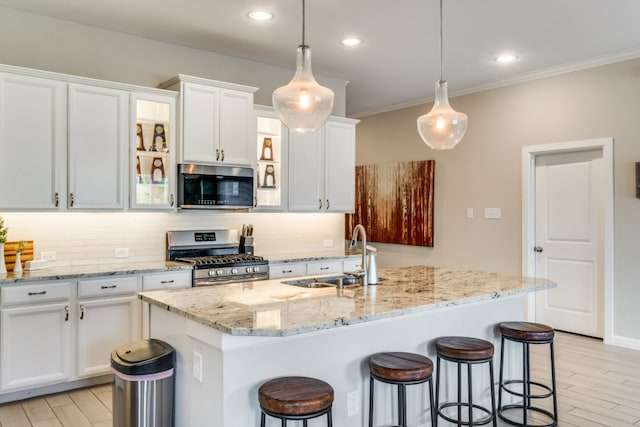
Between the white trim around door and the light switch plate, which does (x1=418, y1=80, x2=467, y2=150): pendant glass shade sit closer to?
the white trim around door

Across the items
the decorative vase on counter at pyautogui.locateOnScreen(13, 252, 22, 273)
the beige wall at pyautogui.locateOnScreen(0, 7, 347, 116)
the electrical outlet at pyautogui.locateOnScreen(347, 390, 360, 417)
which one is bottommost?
the electrical outlet at pyautogui.locateOnScreen(347, 390, 360, 417)

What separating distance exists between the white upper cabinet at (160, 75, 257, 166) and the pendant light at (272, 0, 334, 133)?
1.75 metres

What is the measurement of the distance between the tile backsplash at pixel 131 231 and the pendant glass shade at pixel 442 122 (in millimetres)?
2354

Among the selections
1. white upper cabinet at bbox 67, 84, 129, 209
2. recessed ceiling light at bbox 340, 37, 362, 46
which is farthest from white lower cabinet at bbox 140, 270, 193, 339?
recessed ceiling light at bbox 340, 37, 362, 46

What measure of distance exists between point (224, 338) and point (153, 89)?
2898mm

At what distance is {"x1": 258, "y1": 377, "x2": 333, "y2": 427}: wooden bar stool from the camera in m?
1.97

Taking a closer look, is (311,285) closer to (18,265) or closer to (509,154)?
(18,265)

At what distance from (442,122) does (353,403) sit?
1942 mm

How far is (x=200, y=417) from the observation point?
2.25 metres

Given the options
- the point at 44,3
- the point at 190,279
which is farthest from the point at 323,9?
the point at 190,279

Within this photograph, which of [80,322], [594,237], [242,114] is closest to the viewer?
[80,322]

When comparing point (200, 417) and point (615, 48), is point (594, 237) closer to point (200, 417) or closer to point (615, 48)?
point (615, 48)

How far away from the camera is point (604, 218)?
493 cm

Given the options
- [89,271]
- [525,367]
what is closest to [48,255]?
[89,271]
